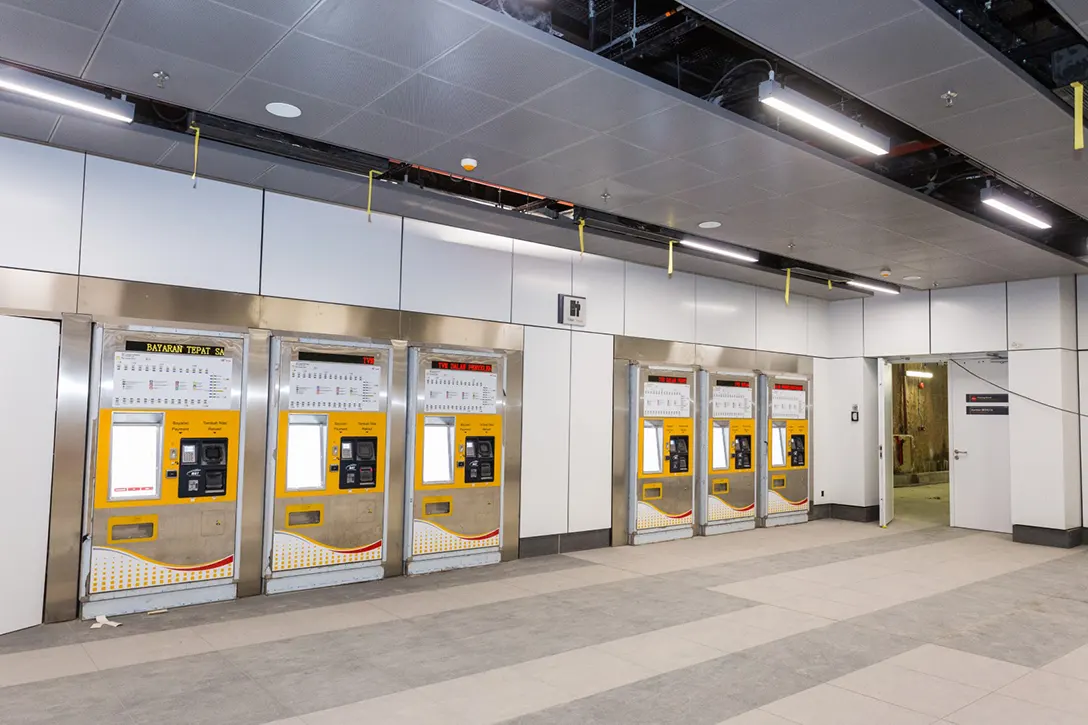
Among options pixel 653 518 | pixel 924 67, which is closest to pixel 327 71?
pixel 924 67

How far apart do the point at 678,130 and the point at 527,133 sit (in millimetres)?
1003

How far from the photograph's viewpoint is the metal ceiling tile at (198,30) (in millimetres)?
3428

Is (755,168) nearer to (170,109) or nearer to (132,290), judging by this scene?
(170,109)

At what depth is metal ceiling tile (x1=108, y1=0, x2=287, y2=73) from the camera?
3428 millimetres

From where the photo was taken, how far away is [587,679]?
4230 millimetres

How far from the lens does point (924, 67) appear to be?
394 cm

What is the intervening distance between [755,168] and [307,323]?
153 inches

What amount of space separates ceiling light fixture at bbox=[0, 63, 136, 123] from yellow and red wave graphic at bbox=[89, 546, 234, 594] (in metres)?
3.00

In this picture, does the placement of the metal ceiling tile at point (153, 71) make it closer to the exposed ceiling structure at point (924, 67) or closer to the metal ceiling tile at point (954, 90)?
the exposed ceiling structure at point (924, 67)

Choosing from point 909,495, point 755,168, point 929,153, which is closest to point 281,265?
point 755,168

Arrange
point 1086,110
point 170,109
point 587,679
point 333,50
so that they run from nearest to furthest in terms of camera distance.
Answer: point 333,50 < point 587,679 < point 1086,110 < point 170,109

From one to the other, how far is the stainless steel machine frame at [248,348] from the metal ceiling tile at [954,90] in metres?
4.23

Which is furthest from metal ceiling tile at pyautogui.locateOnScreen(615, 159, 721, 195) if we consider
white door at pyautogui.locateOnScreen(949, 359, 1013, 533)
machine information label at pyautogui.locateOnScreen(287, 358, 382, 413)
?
white door at pyautogui.locateOnScreen(949, 359, 1013, 533)

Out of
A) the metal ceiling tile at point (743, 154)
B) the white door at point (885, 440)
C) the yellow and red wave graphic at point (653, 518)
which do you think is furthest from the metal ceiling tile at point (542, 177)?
the white door at point (885, 440)
